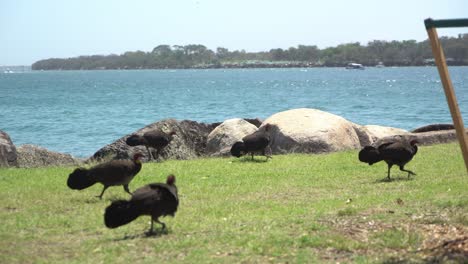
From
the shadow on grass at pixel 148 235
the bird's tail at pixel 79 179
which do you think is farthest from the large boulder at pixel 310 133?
the shadow on grass at pixel 148 235

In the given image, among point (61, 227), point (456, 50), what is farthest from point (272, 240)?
point (456, 50)

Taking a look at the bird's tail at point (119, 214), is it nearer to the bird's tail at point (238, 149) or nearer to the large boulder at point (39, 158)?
the bird's tail at point (238, 149)

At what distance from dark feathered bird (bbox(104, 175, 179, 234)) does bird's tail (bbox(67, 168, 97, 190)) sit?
2888 mm

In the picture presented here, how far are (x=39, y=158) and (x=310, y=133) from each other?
7.28m

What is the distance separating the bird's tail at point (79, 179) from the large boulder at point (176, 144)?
23.6 ft

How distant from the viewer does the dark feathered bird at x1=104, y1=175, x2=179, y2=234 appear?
871 centimetres

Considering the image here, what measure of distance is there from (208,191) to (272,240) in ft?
14.6

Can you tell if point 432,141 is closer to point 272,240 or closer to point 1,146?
point 1,146

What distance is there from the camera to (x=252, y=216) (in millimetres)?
10336

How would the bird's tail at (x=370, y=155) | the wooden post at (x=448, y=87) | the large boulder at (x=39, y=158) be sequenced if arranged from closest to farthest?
the wooden post at (x=448, y=87), the bird's tail at (x=370, y=155), the large boulder at (x=39, y=158)

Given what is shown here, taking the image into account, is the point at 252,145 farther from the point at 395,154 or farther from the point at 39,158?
the point at 39,158

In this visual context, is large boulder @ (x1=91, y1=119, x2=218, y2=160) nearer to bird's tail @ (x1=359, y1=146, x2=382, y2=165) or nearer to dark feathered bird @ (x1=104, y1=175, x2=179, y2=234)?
bird's tail @ (x1=359, y1=146, x2=382, y2=165)

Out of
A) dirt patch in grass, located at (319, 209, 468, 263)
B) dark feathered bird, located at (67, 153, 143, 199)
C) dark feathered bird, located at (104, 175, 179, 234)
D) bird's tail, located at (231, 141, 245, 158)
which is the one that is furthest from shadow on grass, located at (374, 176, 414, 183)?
dark feathered bird, located at (104, 175, 179, 234)

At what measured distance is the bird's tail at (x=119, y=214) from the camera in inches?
342
